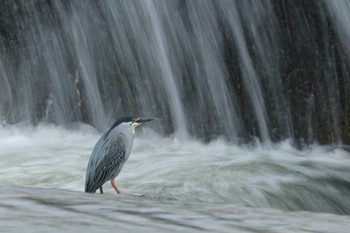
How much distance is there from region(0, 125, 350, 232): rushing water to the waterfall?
0.23 m

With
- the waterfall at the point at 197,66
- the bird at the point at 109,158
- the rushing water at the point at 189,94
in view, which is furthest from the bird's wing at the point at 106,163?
the waterfall at the point at 197,66

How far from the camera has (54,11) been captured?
9.02 m

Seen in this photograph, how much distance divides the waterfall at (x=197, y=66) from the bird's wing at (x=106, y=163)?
358 centimetres

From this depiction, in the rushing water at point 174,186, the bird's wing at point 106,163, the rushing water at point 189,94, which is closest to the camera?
the rushing water at point 174,186

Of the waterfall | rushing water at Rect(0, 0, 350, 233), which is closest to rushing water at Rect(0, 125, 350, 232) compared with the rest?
rushing water at Rect(0, 0, 350, 233)

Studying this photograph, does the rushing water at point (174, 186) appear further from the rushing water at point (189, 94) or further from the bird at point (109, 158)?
the bird at point (109, 158)

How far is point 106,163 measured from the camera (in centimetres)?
454

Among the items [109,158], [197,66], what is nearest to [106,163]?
[109,158]

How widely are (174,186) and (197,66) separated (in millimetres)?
2550

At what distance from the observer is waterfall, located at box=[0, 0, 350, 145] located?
308 inches

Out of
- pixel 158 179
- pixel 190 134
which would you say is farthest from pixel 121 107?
pixel 158 179

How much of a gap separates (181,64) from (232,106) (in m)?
0.67

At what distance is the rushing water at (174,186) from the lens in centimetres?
239

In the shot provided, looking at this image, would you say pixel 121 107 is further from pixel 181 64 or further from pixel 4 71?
pixel 4 71
